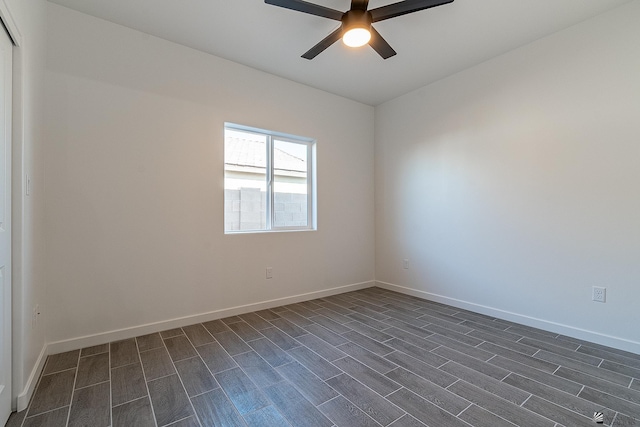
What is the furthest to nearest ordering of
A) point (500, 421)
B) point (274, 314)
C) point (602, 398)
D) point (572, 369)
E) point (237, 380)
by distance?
point (274, 314) < point (572, 369) < point (237, 380) < point (602, 398) < point (500, 421)

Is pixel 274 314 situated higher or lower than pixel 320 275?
lower

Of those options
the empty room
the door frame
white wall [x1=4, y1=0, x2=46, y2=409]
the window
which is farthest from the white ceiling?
the door frame

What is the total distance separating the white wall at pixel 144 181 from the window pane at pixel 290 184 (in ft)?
0.85

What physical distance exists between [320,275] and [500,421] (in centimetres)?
252

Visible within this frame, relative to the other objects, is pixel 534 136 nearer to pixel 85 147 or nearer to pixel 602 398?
pixel 602 398

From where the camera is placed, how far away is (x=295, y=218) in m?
3.78

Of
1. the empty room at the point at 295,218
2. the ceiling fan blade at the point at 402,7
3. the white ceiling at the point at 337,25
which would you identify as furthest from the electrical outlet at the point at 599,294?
the ceiling fan blade at the point at 402,7

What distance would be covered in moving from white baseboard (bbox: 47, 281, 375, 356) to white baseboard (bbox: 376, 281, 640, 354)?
138 centimetres

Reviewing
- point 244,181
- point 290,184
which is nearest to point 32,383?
point 244,181

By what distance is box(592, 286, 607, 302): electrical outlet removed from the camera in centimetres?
241

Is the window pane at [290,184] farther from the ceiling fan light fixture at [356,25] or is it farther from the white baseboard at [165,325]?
the ceiling fan light fixture at [356,25]

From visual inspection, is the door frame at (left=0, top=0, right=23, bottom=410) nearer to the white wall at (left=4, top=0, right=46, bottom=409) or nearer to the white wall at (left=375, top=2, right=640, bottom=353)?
the white wall at (left=4, top=0, right=46, bottom=409)

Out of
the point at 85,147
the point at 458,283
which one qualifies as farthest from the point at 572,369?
the point at 85,147

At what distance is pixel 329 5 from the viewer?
229 centimetres
